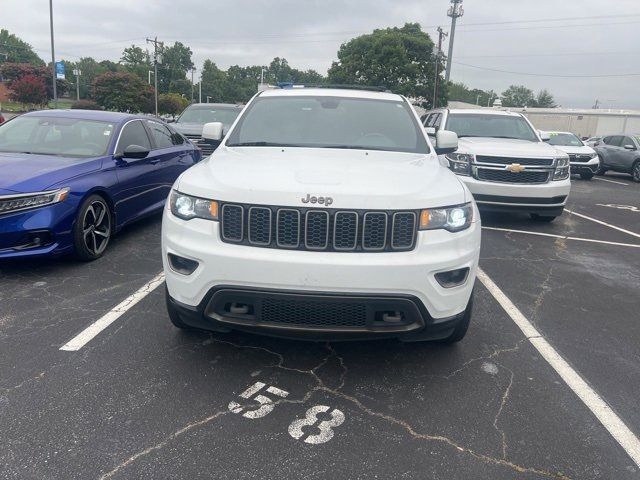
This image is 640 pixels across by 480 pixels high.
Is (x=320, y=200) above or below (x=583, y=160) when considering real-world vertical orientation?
above

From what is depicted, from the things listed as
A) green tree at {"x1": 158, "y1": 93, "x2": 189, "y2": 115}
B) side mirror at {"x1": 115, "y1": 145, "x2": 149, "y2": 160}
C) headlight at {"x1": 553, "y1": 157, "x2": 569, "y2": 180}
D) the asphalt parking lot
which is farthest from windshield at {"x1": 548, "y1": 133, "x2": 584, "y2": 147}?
green tree at {"x1": 158, "y1": 93, "x2": 189, "y2": 115}

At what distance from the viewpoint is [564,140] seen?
18109mm

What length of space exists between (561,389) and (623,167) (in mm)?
17575

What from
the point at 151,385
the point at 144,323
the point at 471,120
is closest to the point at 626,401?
the point at 151,385

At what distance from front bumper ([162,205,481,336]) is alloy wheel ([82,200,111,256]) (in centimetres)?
266

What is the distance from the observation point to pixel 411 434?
2680 millimetres

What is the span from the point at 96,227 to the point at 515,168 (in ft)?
19.3

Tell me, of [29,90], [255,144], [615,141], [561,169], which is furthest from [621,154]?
[29,90]

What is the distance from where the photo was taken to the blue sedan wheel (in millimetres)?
5094

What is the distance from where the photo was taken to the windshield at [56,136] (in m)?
5.74

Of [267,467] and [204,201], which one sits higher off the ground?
[204,201]

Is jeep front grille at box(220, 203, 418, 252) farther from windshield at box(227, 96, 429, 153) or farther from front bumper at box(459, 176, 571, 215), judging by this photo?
front bumper at box(459, 176, 571, 215)

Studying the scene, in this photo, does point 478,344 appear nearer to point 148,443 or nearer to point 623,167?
point 148,443

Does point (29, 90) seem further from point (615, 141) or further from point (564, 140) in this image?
point (615, 141)
